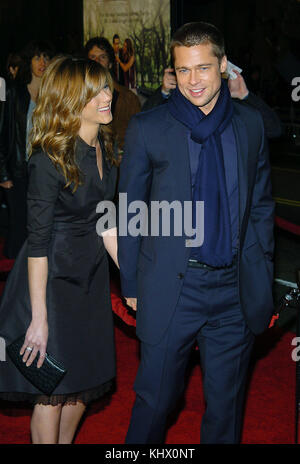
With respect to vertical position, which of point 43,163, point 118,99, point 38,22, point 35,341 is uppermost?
point 38,22

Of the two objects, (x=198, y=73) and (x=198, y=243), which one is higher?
(x=198, y=73)

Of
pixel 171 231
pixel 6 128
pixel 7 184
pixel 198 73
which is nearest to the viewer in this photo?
pixel 198 73

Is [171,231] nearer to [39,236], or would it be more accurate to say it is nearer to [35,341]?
[39,236]

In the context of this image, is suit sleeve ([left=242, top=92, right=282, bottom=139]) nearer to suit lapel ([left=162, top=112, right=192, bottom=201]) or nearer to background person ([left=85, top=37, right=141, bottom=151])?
suit lapel ([left=162, top=112, right=192, bottom=201])

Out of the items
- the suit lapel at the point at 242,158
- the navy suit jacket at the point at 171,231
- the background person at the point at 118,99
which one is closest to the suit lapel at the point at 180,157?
the navy suit jacket at the point at 171,231

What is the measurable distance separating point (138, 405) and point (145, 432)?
120mm

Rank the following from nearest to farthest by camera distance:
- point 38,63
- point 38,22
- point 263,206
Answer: point 263,206 < point 38,63 < point 38,22

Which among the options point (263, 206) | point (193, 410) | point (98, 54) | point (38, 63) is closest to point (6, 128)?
point (38, 63)

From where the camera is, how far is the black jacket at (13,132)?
6.28 metres

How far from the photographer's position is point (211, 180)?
8.95 ft

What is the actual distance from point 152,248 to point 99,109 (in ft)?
2.08

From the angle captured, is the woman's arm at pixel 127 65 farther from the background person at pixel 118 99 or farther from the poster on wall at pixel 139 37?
the background person at pixel 118 99

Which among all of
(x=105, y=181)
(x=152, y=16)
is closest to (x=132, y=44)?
(x=152, y=16)
